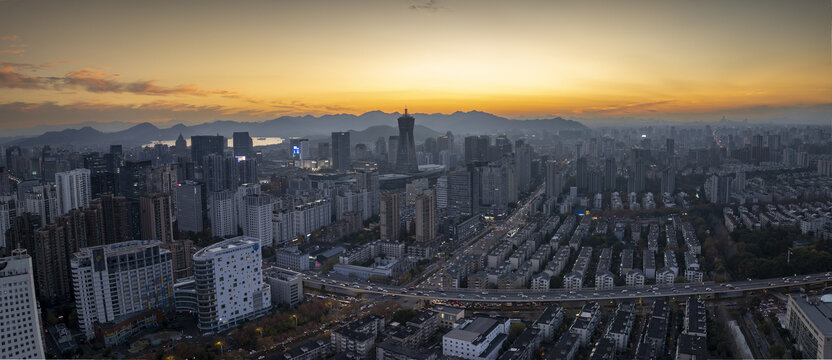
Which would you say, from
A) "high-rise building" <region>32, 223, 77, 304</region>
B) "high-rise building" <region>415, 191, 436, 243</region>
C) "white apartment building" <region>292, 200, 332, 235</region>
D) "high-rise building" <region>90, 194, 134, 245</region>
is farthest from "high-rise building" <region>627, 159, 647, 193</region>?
"high-rise building" <region>32, 223, 77, 304</region>

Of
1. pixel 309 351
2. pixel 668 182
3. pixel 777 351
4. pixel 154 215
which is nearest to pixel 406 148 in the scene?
pixel 668 182

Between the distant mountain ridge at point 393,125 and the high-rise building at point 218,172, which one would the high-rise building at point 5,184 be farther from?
the distant mountain ridge at point 393,125

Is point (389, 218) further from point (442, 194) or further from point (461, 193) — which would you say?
point (442, 194)

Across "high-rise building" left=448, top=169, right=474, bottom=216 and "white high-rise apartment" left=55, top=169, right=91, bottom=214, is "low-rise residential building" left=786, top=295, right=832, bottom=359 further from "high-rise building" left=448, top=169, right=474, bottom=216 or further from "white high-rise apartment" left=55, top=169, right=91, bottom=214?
"white high-rise apartment" left=55, top=169, right=91, bottom=214

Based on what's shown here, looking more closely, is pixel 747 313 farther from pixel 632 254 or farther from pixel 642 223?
pixel 642 223

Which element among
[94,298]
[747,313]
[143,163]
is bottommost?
[747,313]

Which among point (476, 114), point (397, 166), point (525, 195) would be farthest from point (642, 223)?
point (476, 114)
